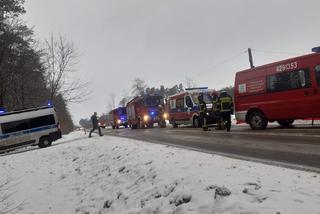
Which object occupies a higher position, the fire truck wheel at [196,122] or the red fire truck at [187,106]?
the red fire truck at [187,106]

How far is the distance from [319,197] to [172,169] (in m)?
3.71

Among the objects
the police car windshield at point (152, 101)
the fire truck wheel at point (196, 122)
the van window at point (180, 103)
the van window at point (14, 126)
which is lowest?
the fire truck wheel at point (196, 122)

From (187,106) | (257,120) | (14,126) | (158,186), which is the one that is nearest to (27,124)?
(14,126)

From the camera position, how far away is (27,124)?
28.0m

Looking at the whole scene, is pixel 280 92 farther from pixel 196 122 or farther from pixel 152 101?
pixel 152 101

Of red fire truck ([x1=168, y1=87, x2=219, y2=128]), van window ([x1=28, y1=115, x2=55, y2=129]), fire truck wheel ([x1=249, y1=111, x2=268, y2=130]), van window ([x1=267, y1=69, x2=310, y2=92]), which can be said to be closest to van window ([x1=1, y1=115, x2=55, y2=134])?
van window ([x1=28, y1=115, x2=55, y2=129])

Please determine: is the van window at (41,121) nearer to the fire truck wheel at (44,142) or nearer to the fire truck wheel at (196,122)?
the fire truck wheel at (44,142)

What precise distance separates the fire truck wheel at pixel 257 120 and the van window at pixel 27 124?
1506cm

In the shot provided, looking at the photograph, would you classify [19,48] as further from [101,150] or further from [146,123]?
[101,150]

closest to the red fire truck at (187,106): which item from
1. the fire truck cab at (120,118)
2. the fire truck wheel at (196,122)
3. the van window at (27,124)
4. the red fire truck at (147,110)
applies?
the fire truck wheel at (196,122)

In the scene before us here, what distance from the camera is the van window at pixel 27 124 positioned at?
27.5 m

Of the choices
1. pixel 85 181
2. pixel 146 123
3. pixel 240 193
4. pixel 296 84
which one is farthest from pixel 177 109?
pixel 240 193

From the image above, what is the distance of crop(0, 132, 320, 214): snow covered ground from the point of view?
18.7ft

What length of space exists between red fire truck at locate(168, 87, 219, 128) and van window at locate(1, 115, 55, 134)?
8702 mm
